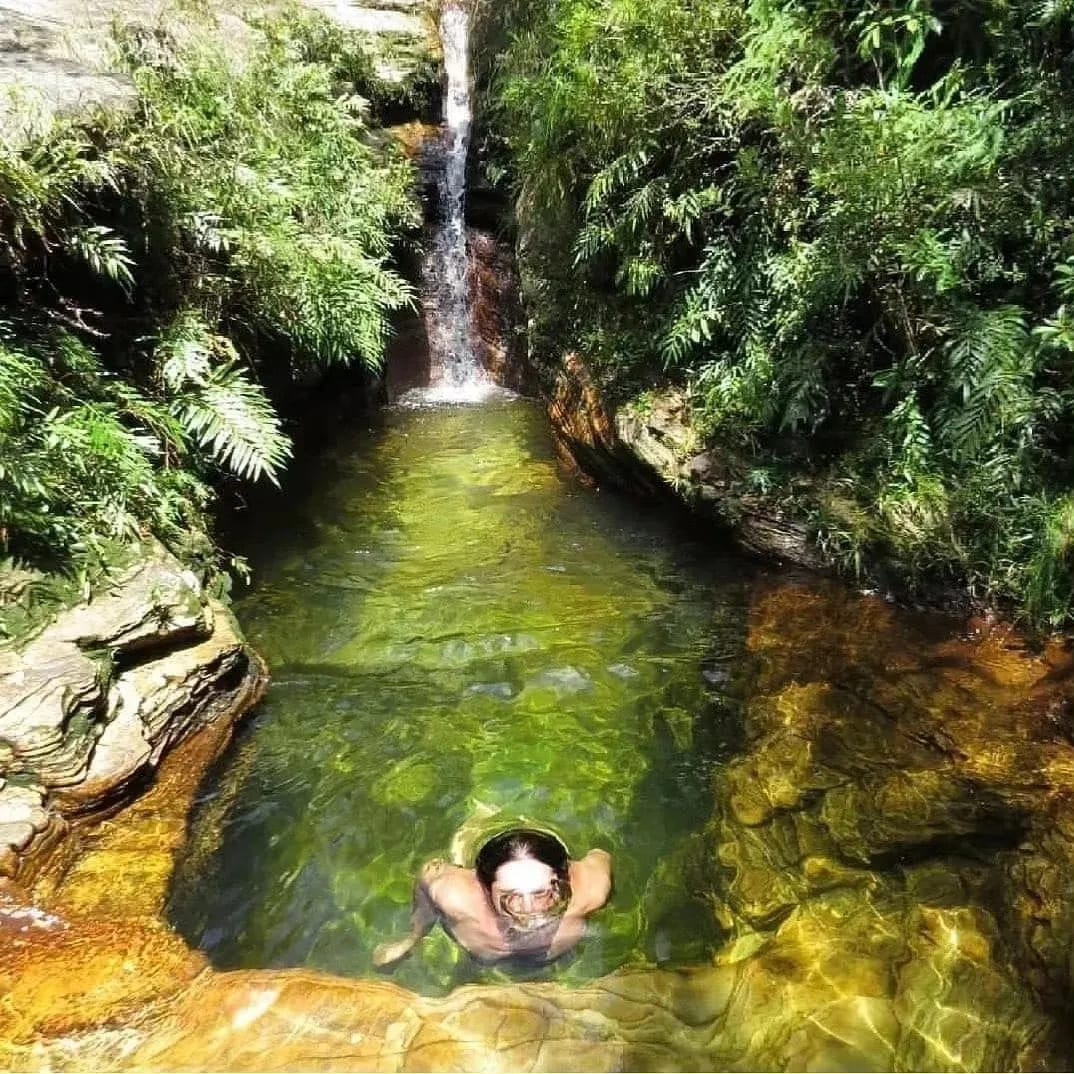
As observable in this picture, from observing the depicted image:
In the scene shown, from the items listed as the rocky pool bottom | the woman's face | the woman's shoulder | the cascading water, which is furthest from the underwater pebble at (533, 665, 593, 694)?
the cascading water

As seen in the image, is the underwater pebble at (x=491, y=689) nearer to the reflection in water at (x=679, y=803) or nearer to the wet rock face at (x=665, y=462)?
the reflection in water at (x=679, y=803)

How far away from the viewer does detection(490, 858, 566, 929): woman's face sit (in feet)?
9.84

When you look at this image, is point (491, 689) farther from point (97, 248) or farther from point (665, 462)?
point (97, 248)

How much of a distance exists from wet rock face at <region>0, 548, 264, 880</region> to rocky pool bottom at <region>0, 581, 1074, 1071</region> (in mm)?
172

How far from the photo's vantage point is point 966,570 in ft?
15.4

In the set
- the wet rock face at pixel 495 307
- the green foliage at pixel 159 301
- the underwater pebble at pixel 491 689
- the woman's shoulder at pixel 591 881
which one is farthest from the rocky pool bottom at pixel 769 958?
the wet rock face at pixel 495 307

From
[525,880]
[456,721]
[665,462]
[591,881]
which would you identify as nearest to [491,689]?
[456,721]

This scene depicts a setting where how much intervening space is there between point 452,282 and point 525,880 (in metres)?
9.92

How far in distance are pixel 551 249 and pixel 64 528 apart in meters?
5.81

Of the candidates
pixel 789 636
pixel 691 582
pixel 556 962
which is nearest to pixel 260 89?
pixel 691 582

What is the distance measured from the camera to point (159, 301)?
5254 mm

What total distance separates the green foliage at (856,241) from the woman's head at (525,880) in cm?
305

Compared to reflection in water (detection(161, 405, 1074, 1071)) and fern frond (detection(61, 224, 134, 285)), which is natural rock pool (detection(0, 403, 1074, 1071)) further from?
fern frond (detection(61, 224, 134, 285))

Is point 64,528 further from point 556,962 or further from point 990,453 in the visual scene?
point 990,453
